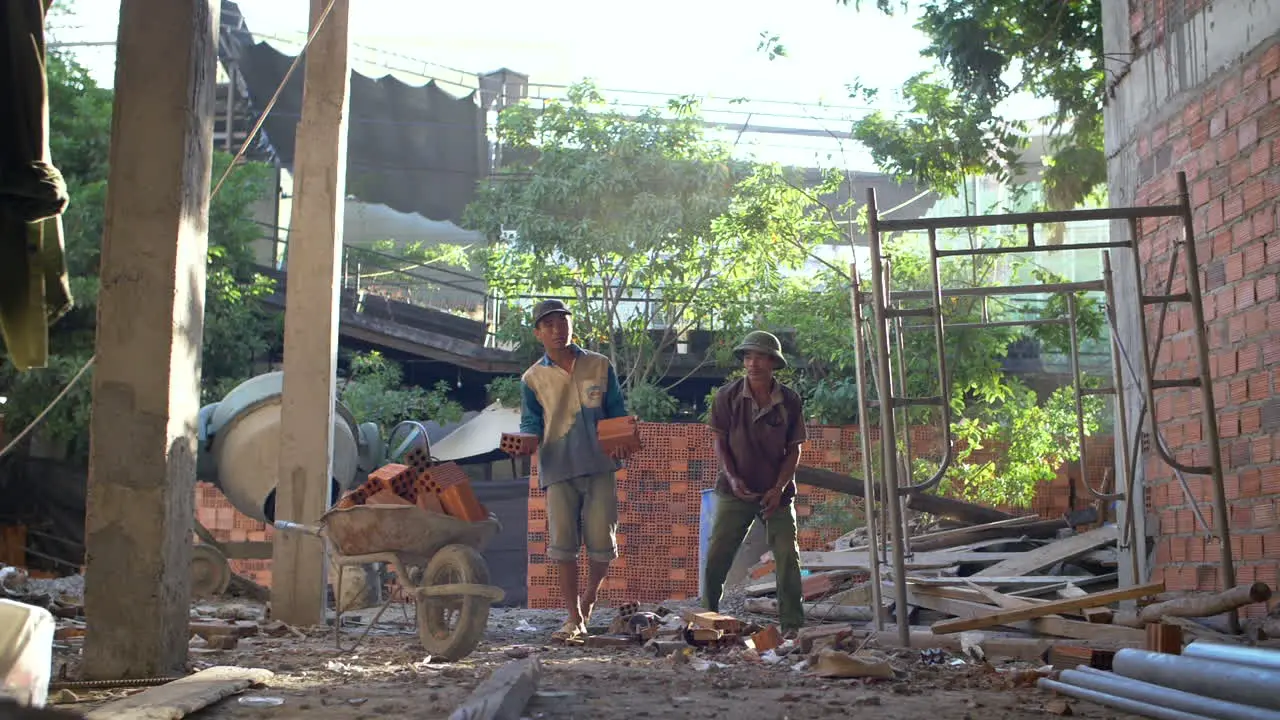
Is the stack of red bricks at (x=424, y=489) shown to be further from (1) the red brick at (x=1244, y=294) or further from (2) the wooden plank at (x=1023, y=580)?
(1) the red brick at (x=1244, y=294)

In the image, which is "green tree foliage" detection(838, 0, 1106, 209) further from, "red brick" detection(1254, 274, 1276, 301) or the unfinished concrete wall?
"red brick" detection(1254, 274, 1276, 301)

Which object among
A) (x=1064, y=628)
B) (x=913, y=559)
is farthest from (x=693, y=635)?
(x=913, y=559)

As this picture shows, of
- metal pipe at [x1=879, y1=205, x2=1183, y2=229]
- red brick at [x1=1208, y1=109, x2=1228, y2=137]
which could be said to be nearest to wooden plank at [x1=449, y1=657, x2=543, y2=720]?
metal pipe at [x1=879, y1=205, x2=1183, y2=229]

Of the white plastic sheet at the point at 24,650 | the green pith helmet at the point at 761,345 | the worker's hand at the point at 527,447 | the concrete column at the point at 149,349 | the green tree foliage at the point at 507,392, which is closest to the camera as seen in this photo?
the white plastic sheet at the point at 24,650

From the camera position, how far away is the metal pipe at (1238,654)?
364 centimetres

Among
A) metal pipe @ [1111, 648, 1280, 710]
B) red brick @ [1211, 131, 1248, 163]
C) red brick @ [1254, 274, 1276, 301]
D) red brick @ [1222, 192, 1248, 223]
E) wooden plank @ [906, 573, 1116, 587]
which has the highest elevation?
red brick @ [1211, 131, 1248, 163]

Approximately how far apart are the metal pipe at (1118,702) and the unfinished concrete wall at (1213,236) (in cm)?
169

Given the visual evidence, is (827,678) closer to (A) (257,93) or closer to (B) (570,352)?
(B) (570,352)

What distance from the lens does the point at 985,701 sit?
15.1 ft

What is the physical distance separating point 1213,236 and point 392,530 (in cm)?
427

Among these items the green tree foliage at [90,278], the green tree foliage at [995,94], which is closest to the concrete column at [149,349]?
the green tree foliage at [995,94]

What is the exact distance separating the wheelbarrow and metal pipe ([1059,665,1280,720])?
2.82 metres

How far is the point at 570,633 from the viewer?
24.3ft

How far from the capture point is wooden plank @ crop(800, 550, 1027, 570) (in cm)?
879
